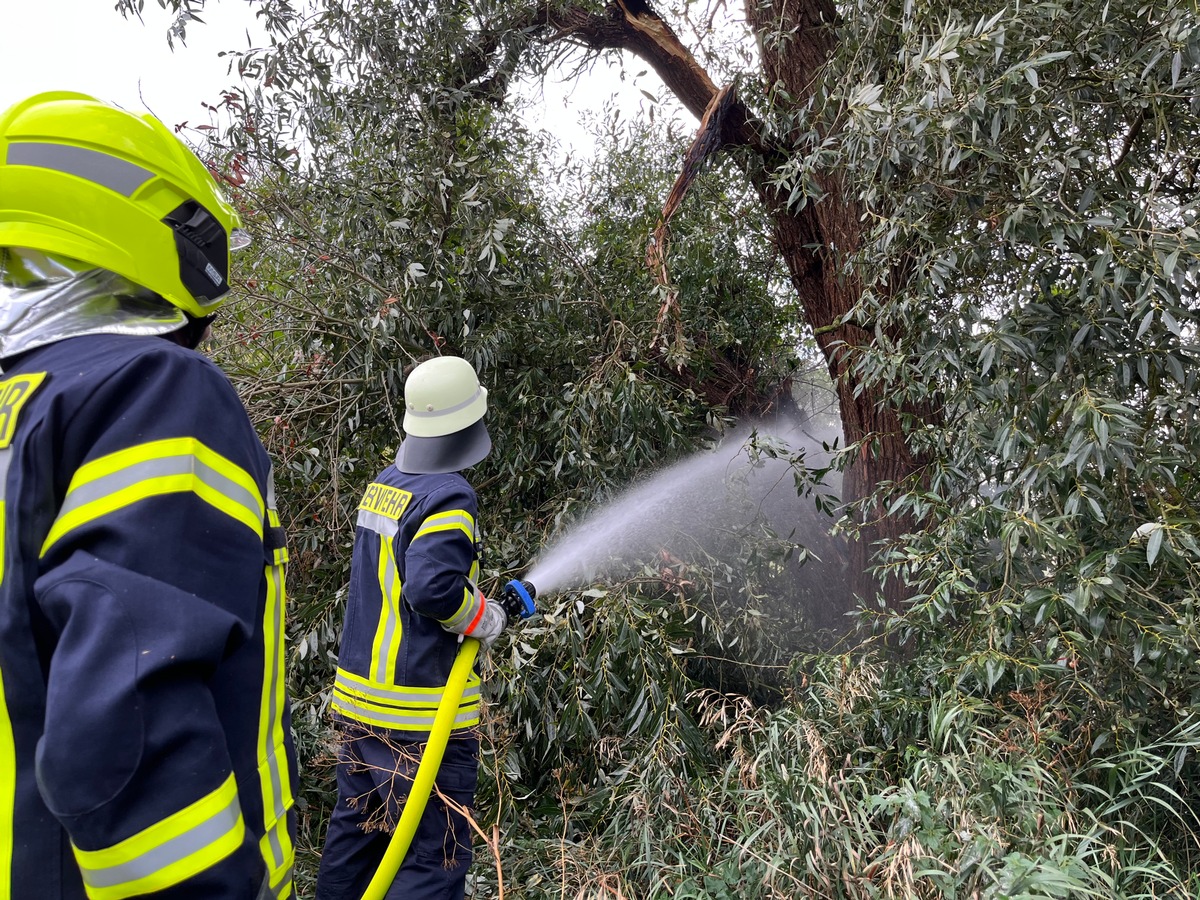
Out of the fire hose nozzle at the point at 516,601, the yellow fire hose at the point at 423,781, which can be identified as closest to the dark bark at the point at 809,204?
the fire hose nozzle at the point at 516,601

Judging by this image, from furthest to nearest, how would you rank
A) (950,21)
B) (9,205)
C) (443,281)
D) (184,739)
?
(443,281), (950,21), (9,205), (184,739)

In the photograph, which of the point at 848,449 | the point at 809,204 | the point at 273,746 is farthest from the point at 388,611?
the point at 809,204

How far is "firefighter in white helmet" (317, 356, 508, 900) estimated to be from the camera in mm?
2727

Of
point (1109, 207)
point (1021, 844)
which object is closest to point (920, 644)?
point (1021, 844)

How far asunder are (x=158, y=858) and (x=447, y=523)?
1.77 meters

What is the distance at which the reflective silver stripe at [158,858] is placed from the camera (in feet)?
3.26

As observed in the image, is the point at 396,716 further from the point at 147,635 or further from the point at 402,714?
the point at 147,635

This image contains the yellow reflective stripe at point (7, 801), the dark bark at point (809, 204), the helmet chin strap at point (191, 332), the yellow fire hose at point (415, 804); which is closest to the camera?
the yellow reflective stripe at point (7, 801)

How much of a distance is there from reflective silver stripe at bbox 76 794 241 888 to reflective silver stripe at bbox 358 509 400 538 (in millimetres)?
1834

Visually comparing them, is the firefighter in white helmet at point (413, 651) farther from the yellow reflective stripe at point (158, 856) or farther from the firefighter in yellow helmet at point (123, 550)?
the yellow reflective stripe at point (158, 856)

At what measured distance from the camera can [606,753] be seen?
135 inches

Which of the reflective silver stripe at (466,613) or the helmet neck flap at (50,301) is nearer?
the helmet neck flap at (50,301)

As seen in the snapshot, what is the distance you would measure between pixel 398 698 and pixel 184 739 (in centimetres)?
187

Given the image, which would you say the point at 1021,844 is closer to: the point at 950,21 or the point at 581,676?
the point at 581,676
